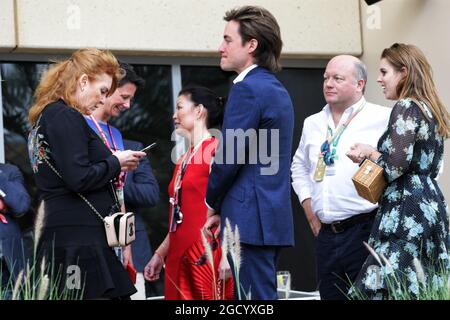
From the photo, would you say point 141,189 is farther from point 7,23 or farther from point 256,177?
point 7,23

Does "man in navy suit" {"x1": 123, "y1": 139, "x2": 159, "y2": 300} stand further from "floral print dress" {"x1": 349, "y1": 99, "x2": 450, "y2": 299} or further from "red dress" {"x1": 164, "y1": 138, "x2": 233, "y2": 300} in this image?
"floral print dress" {"x1": 349, "y1": 99, "x2": 450, "y2": 299}

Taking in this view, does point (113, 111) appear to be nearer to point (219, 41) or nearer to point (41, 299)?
point (219, 41)

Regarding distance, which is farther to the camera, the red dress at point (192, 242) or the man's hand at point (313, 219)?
the man's hand at point (313, 219)

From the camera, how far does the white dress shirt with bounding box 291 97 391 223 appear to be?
6102 mm

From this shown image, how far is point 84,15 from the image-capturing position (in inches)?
326

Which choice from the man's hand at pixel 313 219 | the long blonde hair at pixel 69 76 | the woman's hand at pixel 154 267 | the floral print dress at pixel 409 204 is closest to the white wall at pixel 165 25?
the woman's hand at pixel 154 267

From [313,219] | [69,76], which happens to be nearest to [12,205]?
[69,76]

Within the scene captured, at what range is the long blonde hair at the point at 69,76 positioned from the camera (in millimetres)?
5164

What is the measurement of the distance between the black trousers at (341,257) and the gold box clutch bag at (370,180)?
71cm

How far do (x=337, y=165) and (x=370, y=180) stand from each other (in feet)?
3.31

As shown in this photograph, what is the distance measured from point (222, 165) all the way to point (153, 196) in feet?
5.41

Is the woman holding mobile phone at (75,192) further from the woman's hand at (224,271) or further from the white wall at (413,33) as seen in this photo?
the white wall at (413,33)

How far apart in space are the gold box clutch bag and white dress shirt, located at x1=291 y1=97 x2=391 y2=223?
29.7 inches

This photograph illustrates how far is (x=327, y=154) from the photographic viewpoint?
20.6 ft
